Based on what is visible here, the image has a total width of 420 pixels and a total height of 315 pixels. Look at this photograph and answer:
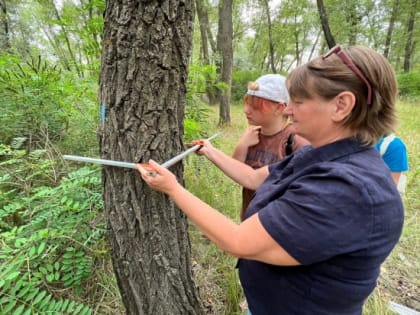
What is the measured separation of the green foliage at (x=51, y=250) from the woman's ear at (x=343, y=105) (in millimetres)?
1264

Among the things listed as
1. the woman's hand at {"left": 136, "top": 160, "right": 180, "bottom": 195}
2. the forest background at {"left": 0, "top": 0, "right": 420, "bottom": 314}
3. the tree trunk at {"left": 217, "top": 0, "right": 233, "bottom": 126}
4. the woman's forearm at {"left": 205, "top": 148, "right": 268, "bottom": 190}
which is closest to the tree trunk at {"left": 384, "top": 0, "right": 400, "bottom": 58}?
the tree trunk at {"left": 217, "top": 0, "right": 233, "bottom": 126}

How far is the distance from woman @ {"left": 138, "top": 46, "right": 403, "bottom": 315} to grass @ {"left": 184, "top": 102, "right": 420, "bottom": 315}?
50 cm

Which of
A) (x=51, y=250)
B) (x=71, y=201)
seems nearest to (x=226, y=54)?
(x=71, y=201)

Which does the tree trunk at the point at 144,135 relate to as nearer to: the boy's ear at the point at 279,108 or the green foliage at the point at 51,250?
the green foliage at the point at 51,250

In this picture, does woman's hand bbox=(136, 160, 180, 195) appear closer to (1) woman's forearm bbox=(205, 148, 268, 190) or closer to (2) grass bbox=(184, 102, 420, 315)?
(1) woman's forearm bbox=(205, 148, 268, 190)

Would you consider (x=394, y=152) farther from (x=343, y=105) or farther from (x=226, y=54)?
(x=226, y=54)

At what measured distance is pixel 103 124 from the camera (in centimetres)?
117

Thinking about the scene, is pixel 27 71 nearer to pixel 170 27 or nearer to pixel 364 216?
pixel 170 27

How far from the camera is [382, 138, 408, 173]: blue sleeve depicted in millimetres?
1804

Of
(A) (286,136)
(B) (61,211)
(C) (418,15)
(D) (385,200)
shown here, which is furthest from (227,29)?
(C) (418,15)

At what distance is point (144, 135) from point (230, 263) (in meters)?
1.37

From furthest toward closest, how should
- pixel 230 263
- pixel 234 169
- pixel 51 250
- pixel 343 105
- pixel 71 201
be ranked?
pixel 230 263
pixel 234 169
pixel 71 201
pixel 51 250
pixel 343 105

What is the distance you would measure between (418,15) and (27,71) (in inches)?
744

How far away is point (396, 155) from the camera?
1809mm
